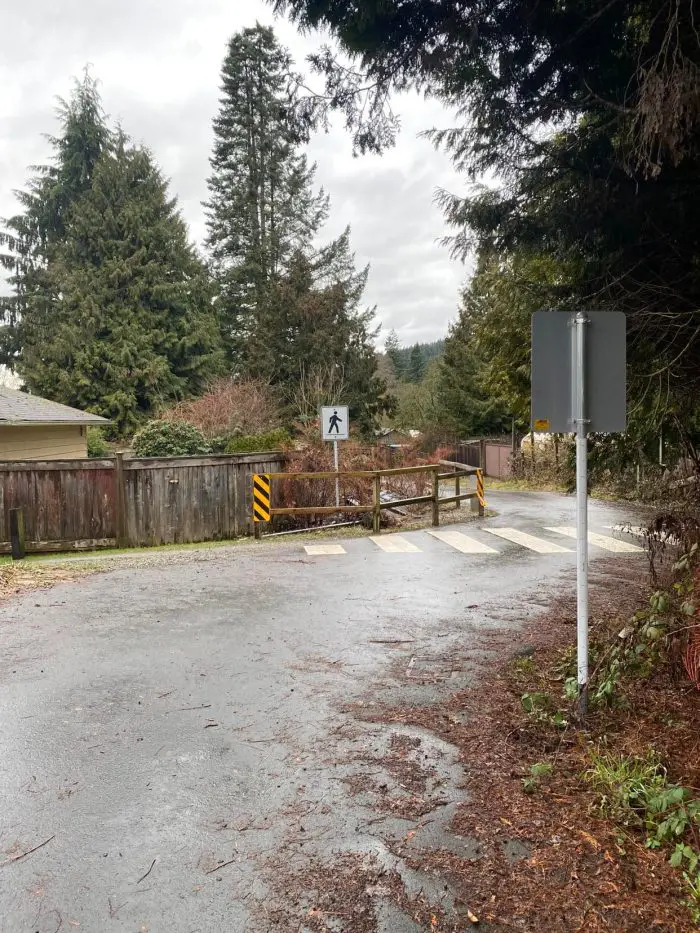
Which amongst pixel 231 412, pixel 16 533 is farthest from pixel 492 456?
pixel 16 533

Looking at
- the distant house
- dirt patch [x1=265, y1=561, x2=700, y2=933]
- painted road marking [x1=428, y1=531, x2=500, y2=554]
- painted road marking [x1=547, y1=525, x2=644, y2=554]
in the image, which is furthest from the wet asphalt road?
the distant house

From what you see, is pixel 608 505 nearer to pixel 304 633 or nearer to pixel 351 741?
pixel 304 633

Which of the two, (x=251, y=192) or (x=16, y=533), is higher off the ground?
(x=251, y=192)

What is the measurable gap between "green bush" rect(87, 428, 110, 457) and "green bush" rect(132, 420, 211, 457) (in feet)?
29.9

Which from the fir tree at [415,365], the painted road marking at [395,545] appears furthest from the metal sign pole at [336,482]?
the fir tree at [415,365]

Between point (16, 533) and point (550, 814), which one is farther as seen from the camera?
point (16, 533)

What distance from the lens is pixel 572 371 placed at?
3.93m

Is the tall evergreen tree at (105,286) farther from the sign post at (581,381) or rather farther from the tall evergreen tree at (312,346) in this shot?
the sign post at (581,381)

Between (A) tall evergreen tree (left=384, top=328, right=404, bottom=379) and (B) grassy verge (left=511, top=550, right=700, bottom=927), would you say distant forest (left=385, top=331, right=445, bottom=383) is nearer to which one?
(A) tall evergreen tree (left=384, top=328, right=404, bottom=379)

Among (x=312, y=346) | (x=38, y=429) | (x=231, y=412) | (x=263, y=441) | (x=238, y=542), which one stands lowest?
(x=238, y=542)

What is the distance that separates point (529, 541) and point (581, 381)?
7515 millimetres

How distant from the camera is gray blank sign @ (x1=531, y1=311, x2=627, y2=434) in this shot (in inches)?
152

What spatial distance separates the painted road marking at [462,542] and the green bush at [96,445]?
1749 centimetres

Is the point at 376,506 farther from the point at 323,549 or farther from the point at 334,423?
the point at 323,549
